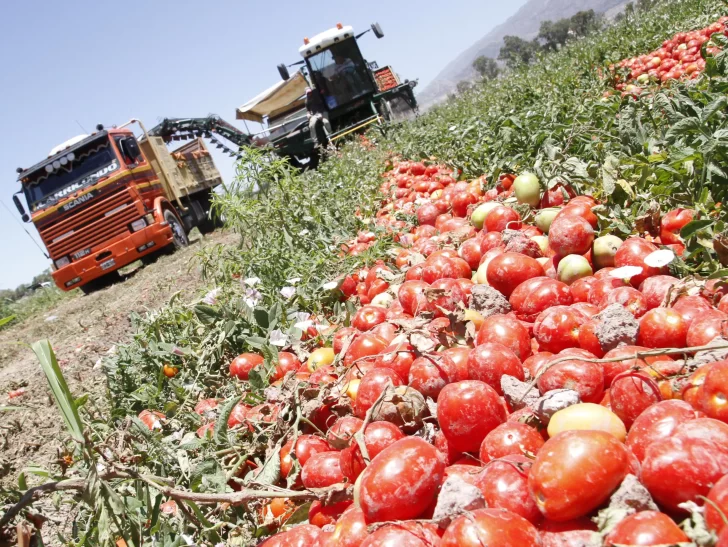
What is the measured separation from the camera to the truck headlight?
43.9 ft

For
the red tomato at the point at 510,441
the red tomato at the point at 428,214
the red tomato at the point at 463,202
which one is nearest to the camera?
the red tomato at the point at 510,441

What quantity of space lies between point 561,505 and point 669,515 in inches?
11.0

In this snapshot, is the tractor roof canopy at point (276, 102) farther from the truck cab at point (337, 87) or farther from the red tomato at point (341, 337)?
the red tomato at point (341, 337)

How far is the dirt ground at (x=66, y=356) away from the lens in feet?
13.3

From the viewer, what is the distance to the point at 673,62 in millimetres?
8023

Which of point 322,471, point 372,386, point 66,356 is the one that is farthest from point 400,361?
point 66,356

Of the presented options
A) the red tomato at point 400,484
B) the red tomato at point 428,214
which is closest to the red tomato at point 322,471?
the red tomato at point 400,484

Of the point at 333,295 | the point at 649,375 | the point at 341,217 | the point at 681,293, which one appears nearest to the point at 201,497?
the point at 649,375

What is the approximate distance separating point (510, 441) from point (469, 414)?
19cm

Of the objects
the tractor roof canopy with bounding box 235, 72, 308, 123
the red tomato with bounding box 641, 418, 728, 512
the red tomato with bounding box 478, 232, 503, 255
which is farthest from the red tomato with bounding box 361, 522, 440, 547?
the tractor roof canopy with bounding box 235, 72, 308, 123

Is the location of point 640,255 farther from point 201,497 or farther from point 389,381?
point 201,497

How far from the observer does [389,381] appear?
2.06 m

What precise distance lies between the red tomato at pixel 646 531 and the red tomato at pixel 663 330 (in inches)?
35.1

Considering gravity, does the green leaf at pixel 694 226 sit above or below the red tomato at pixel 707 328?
above
